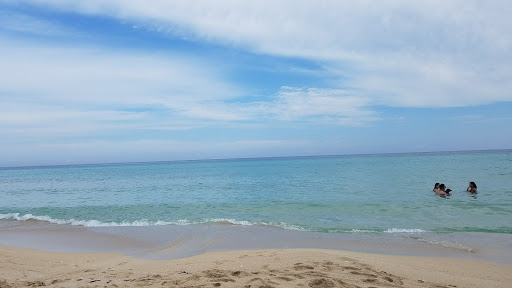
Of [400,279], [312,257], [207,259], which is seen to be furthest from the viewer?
[207,259]

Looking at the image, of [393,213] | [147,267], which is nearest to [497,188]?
[393,213]

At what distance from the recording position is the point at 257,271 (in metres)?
6.62

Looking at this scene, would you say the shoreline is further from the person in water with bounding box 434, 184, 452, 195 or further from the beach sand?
the person in water with bounding box 434, 184, 452, 195

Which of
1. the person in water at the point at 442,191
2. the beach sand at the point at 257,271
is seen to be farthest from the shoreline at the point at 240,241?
the person in water at the point at 442,191

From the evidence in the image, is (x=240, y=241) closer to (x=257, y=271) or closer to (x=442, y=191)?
(x=257, y=271)

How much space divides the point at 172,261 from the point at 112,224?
8210mm

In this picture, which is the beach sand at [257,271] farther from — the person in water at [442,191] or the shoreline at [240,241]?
the person in water at [442,191]

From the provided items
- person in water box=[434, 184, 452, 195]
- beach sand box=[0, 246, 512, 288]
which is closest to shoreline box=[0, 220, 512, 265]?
beach sand box=[0, 246, 512, 288]

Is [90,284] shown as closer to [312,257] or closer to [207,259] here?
[207,259]

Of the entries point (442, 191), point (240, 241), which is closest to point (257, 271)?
point (240, 241)

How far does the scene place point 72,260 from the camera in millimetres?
8773

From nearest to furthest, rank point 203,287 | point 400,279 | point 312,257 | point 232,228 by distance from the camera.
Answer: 1. point 203,287
2. point 400,279
3. point 312,257
4. point 232,228

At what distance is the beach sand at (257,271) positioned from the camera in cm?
595

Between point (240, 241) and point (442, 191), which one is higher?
Result: point (442, 191)
